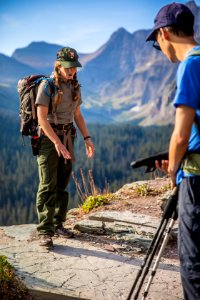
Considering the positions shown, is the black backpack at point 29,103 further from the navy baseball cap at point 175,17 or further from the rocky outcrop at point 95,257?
the navy baseball cap at point 175,17

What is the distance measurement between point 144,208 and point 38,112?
148 inches

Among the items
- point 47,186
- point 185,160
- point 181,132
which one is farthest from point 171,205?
point 47,186

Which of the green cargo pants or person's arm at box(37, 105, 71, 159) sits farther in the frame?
→ the green cargo pants

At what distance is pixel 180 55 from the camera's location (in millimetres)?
3115

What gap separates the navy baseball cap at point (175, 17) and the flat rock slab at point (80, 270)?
3279 mm

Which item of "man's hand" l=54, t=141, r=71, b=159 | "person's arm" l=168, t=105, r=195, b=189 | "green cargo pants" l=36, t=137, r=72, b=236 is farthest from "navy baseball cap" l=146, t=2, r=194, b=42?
"green cargo pants" l=36, t=137, r=72, b=236

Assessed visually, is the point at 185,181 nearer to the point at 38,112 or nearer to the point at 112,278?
the point at 112,278

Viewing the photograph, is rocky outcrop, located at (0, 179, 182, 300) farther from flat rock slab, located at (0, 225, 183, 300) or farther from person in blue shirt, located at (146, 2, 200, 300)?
person in blue shirt, located at (146, 2, 200, 300)

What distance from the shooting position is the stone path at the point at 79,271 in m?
4.95

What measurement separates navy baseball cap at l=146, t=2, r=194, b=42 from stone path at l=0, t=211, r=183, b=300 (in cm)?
328

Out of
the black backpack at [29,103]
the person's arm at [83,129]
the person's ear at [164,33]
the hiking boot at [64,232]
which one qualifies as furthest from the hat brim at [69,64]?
the person's ear at [164,33]

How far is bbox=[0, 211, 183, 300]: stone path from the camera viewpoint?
16.2ft

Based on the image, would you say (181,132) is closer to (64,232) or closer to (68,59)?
(68,59)

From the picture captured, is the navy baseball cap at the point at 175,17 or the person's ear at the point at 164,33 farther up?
the navy baseball cap at the point at 175,17
